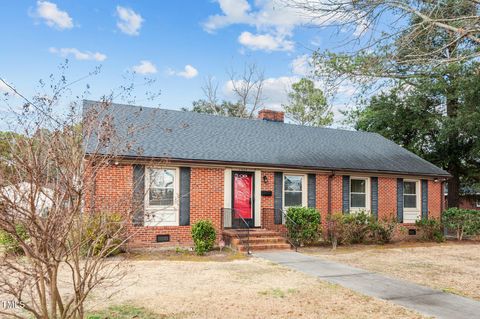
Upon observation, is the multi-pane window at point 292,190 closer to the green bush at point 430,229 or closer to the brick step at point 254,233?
the brick step at point 254,233

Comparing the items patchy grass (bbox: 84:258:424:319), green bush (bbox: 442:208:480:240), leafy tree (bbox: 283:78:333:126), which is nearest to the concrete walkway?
patchy grass (bbox: 84:258:424:319)

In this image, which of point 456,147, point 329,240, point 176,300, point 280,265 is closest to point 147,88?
point 176,300

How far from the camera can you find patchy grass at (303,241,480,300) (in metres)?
8.12

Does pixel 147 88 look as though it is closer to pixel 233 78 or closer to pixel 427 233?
pixel 427 233

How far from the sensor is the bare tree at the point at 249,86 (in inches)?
1341

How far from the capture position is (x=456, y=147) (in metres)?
22.3

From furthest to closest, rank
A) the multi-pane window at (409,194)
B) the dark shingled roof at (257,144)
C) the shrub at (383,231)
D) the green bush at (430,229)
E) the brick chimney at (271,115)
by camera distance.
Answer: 1. the brick chimney at (271,115)
2. the multi-pane window at (409,194)
3. the green bush at (430,229)
4. the shrub at (383,231)
5. the dark shingled roof at (257,144)

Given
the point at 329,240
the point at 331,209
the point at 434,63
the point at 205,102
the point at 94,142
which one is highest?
the point at 205,102

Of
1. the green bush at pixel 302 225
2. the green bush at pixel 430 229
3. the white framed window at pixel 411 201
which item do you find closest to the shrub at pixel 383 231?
the green bush at pixel 430 229

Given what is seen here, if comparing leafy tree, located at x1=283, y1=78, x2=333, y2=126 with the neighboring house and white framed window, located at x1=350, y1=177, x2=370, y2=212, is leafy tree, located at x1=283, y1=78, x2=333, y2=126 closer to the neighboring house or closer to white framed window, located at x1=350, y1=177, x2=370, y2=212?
the neighboring house

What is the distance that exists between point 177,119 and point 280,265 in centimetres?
821

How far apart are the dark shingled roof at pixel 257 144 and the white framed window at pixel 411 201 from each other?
2.43 ft

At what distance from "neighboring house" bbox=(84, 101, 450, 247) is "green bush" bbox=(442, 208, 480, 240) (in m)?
0.87

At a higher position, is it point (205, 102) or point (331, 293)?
point (205, 102)
